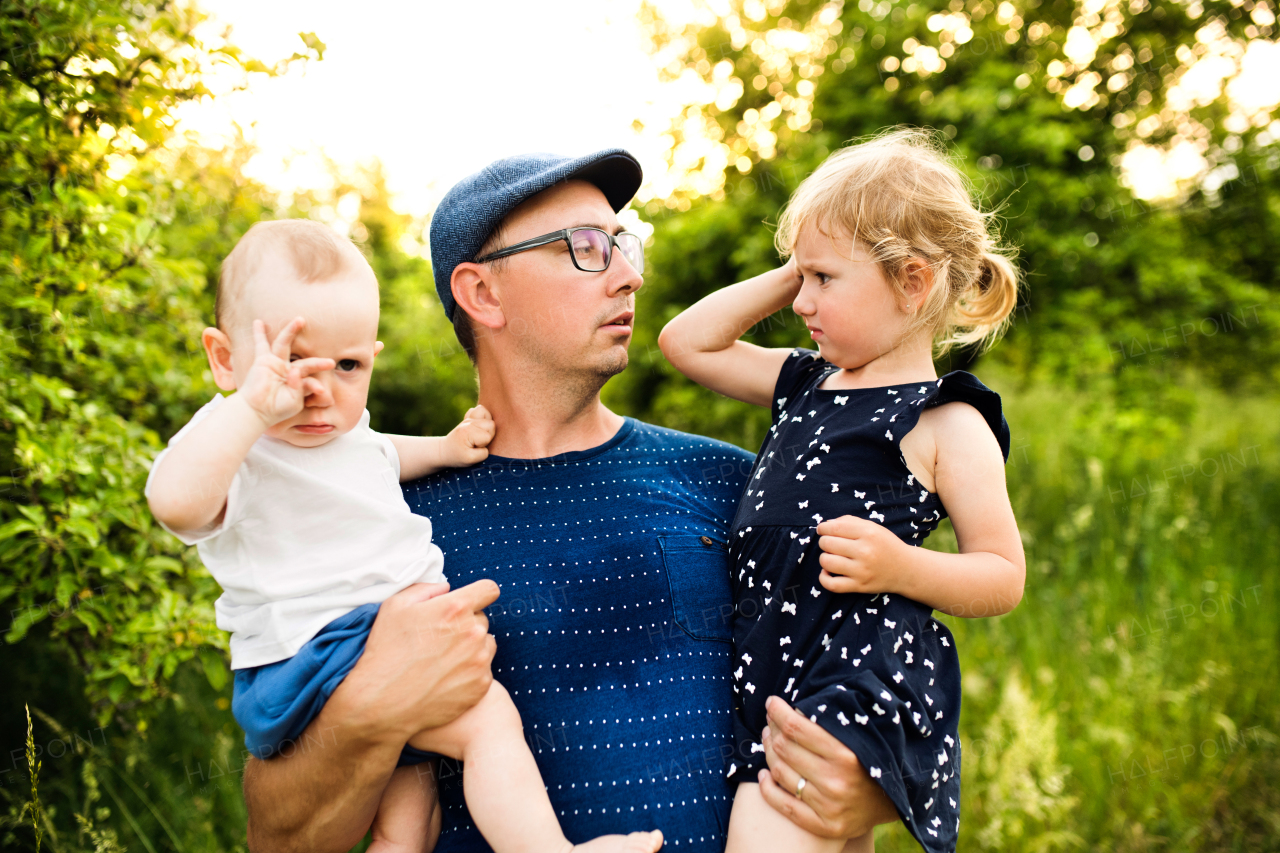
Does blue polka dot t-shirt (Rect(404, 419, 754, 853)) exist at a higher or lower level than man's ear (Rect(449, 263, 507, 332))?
lower

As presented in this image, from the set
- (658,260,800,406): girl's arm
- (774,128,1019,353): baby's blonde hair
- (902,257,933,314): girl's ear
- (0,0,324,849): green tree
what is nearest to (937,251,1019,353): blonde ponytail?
(774,128,1019,353): baby's blonde hair

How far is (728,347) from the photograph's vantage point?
2.21m

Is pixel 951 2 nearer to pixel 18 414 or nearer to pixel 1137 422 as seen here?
pixel 1137 422

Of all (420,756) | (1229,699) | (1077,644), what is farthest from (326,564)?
(1229,699)

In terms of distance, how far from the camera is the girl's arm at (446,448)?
79.6 inches

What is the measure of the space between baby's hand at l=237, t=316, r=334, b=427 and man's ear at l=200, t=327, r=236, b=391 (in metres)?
0.07

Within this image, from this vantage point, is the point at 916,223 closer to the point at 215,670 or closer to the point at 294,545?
the point at 294,545

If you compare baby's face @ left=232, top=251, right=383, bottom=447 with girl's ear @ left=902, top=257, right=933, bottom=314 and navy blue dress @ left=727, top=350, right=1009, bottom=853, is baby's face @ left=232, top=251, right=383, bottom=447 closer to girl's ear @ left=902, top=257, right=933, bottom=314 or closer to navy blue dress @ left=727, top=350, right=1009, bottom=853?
navy blue dress @ left=727, top=350, right=1009, bottom=853

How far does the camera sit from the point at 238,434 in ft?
4.28

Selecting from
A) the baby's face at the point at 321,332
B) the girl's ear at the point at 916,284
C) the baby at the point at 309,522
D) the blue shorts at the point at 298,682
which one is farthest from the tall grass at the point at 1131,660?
the baby's face at the point at 321,332

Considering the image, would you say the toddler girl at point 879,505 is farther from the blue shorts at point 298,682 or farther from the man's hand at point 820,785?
the blue shorts at point 298,682

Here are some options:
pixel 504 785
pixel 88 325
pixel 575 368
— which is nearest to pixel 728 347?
pixel 575 368

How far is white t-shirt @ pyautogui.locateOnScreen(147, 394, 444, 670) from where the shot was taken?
149cm

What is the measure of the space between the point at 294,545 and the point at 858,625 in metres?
1.13
